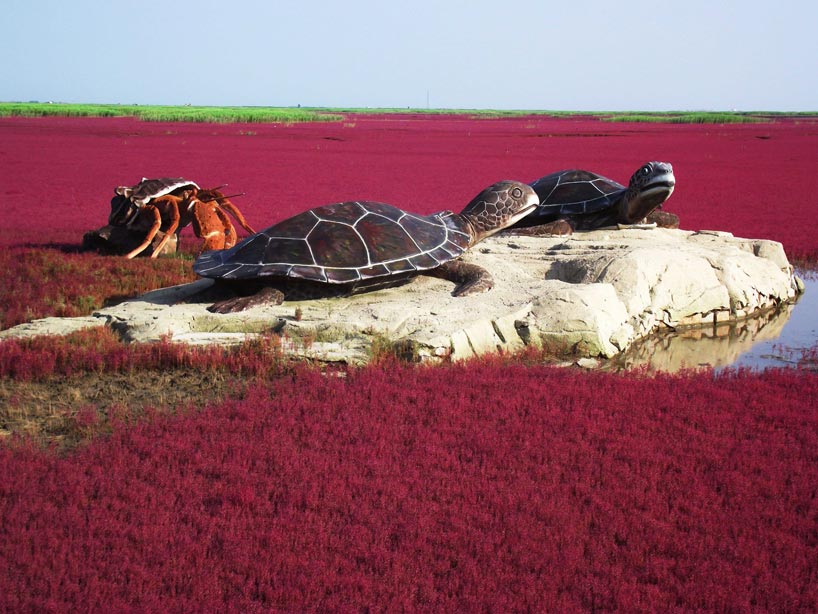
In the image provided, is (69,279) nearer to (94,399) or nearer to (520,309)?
(94,399)

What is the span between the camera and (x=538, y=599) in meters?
3.70

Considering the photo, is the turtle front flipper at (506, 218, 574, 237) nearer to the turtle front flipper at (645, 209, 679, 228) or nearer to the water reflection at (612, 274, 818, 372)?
the turtle front flipper at (645, 209, 679, 228)

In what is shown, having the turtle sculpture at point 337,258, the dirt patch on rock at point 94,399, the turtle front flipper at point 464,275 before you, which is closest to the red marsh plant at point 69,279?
the turtle sculpture at point 337,258

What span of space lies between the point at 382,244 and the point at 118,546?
16.5 feet

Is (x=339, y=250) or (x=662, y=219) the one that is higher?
(x=339, y=250)

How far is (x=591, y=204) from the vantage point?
13523 millimetres

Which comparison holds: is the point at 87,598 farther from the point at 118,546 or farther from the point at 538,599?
the point at 538,599

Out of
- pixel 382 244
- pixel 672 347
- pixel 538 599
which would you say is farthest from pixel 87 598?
pixel 672 347

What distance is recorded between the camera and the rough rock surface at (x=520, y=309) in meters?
7.47

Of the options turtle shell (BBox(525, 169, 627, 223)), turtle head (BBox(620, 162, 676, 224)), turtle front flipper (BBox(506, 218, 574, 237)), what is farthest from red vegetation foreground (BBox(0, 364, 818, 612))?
turtle shell (BBox(525, 169, 627, 223))

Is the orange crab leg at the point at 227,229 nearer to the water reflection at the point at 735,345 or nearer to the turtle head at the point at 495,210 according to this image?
the turtle head at the point at 495,210

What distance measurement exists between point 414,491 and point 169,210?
345 inches

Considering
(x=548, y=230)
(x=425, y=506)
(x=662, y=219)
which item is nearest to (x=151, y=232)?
(x=548, y=230)

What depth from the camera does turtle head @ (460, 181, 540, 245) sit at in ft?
34.3
